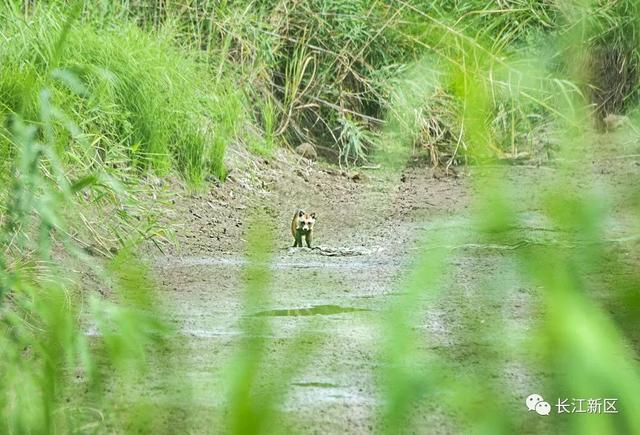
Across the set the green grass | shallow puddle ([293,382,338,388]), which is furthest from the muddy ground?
the green grass

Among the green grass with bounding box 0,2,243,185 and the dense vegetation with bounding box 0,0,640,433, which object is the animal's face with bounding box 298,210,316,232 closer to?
the dense vegetation with bounding box 0,0,640,433

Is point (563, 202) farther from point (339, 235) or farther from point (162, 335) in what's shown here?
point (339, 235)

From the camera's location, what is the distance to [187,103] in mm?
4684

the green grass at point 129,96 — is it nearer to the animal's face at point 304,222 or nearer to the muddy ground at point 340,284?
the muddy ground at point 340,284

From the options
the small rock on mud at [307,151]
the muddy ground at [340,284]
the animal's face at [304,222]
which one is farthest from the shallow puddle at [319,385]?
the small rock on mud at [307,151]

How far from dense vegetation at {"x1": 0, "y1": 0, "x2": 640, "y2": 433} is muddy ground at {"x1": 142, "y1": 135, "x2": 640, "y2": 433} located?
9 cm

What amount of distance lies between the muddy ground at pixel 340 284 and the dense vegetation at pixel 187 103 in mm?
88

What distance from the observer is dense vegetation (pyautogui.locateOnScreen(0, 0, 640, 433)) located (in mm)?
1717

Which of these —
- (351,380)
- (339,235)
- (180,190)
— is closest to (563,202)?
(351,380)

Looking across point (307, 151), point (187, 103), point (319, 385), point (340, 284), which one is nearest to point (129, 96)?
point (187, 103)

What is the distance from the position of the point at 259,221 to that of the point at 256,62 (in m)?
5.07

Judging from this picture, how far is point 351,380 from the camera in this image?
1.88 metres

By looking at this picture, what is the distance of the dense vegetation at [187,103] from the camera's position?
172cm

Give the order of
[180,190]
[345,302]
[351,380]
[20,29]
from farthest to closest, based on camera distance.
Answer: [180,190]
[20,29]
[345,302]
[351,380]
